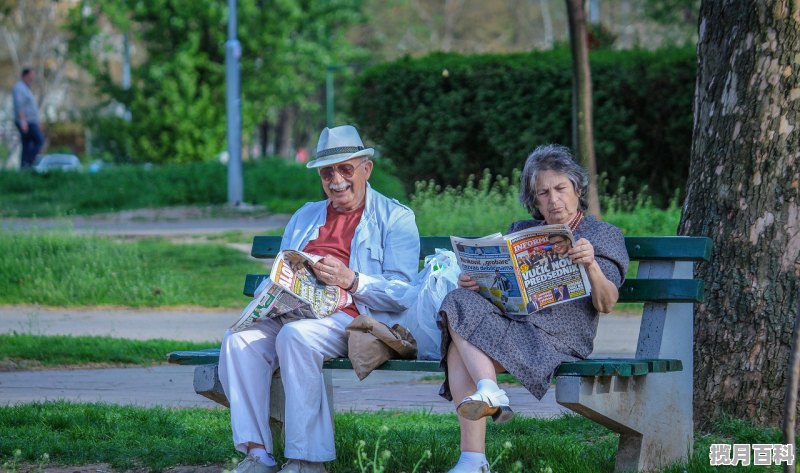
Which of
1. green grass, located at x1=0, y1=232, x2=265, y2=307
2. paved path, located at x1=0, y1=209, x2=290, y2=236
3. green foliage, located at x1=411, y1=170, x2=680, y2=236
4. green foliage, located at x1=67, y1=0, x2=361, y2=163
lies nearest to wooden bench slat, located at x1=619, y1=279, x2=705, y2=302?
green grass, located at x1=0, y1=232, x2=265, y2=307

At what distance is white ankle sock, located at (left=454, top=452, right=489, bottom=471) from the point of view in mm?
4562

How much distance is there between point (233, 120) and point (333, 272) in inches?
574

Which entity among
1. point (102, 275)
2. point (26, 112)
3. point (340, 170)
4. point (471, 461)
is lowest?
point (102, 275)

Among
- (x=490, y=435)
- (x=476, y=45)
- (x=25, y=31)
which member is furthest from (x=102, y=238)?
(x=476, y=45)

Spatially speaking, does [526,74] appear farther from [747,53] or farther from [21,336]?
[747,53]

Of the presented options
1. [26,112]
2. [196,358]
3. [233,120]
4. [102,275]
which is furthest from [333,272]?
[26,112]

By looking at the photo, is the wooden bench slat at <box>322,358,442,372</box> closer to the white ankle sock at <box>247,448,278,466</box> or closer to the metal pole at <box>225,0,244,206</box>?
the white ankle sock at <box>247,448,278,466</box>

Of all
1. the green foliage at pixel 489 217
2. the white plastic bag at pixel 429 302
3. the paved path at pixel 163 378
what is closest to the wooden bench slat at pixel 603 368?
the white plastic bag at pixel 429 302

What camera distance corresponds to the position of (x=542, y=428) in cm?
586

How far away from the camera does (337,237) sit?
5.43 m

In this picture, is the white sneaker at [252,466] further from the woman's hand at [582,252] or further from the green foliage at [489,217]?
the green foliage at [489,217]

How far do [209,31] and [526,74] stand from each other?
15514 mm

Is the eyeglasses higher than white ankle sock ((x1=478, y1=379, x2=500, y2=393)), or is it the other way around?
the eyeglasses

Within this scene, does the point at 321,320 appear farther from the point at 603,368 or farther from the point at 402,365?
the point at 603,368
